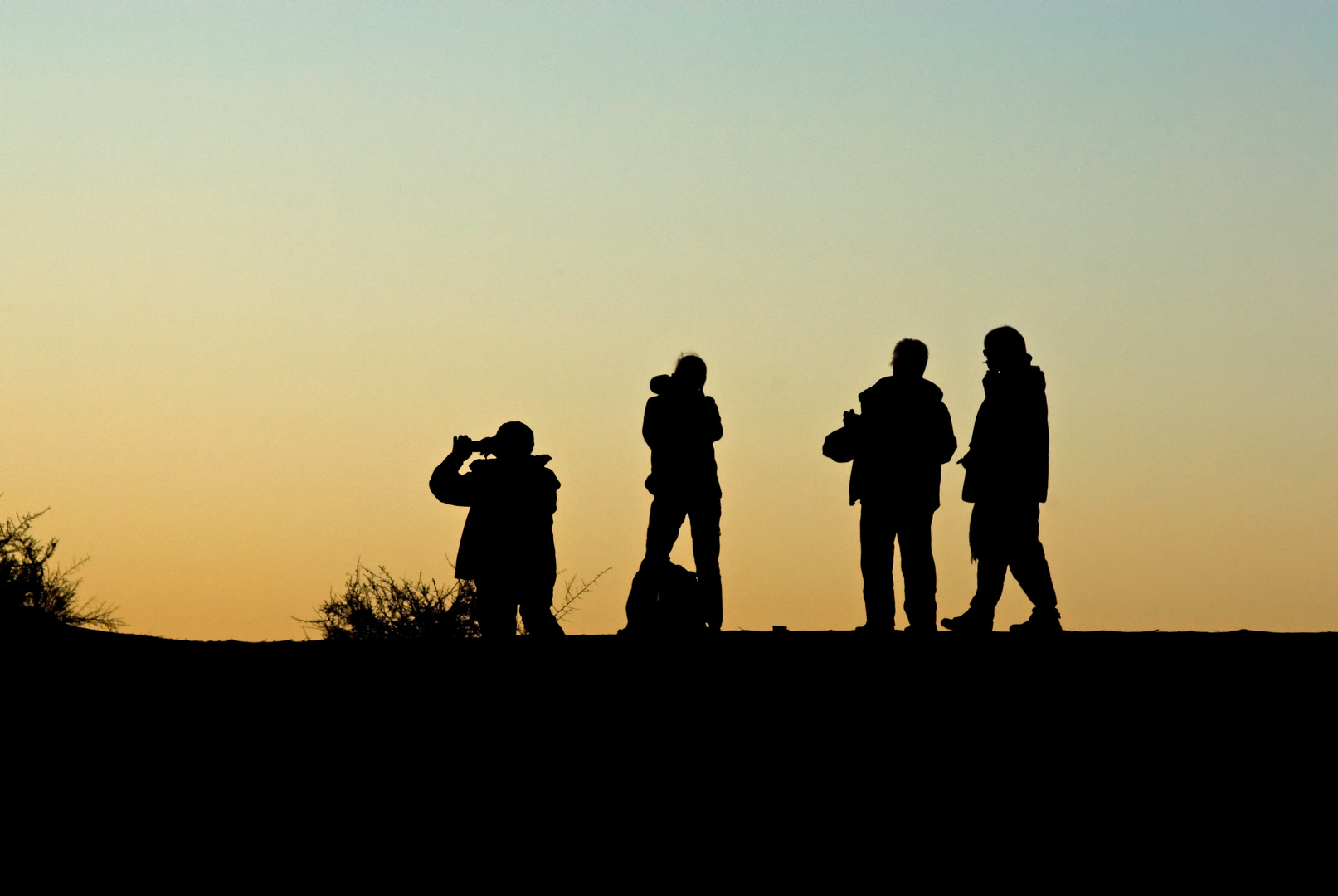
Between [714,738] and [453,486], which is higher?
[453,486]

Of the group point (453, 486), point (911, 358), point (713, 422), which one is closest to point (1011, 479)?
point (911, 358)

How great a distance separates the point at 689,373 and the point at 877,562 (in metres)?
1.70

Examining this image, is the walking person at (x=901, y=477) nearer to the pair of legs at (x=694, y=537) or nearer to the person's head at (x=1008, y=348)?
the person's head at (x=1008, y=348)

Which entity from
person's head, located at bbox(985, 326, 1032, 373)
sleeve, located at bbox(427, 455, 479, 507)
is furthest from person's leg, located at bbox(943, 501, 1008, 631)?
sleeve, located at bbox(427, 455, 479, 507)

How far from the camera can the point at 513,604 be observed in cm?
1073

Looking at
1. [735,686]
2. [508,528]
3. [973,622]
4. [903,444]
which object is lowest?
[735,686]

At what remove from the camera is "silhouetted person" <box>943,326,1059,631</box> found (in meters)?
10.2

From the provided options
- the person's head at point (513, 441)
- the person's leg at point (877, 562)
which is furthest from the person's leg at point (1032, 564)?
the person's head at point (513, 441)

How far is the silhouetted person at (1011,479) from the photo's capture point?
1020 centimetres

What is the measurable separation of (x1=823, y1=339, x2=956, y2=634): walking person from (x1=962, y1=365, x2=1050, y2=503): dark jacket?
1.26 feet

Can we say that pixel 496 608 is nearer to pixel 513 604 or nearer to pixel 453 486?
pixel 513 604

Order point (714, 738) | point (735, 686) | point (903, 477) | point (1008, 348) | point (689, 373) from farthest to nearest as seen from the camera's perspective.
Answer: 1. point (689, 373)
2. point (903, 477)
3. point (1008, 348)
4. point (735, 686)
5. point (714, 738)

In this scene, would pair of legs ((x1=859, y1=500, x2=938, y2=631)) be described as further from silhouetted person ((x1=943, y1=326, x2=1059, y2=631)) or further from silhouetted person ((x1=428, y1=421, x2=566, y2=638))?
→ silhouetted person ((x1=428, y1=421, x2=566, y2=638))

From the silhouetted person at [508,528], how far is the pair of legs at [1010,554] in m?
2.45
